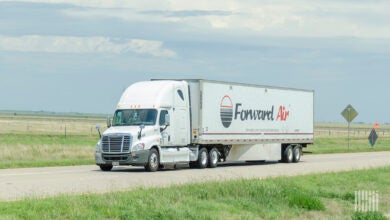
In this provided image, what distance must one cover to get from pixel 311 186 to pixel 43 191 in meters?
7.56

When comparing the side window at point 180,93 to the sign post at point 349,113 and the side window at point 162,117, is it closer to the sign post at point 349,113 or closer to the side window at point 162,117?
the side window at point 162,117

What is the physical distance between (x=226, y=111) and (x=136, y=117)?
5289 millimetres

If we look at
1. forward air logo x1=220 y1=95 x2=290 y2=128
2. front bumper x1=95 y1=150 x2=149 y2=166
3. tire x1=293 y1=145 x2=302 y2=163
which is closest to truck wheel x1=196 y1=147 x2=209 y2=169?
forward air logo x1=220 y1=95 x2=290 y2=128

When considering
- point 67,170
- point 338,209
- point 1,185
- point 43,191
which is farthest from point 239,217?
point 67,170

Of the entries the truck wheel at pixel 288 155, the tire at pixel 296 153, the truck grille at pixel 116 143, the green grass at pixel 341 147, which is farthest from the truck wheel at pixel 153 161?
the green grass at pixel 341 147

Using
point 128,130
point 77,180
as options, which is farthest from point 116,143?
point 77,180

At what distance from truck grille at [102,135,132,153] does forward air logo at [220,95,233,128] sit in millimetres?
5873

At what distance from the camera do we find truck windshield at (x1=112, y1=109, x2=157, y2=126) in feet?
102

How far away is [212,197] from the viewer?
1831 centimetres

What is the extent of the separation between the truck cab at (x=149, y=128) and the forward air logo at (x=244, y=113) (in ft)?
8.26

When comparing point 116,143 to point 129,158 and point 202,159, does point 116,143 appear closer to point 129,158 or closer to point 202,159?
point 129,158

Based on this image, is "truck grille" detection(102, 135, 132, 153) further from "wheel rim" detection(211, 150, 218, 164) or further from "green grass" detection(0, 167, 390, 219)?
"green grass" detection(0, 167, 390, 219)

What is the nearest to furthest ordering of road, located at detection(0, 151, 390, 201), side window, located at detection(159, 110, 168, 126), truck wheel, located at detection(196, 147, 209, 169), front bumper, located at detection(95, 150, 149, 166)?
road, located at detection(0, 151, 390, 201) < front bumper, located at detection(95, 150, 149, 166) < side window, located at detection(159, 110, 168, 126) < truck wheel, located at detection(196, 147, 209, 169)

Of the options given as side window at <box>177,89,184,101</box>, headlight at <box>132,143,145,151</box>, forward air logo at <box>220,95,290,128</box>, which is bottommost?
headlight at <box>132,143,145,151</box>
